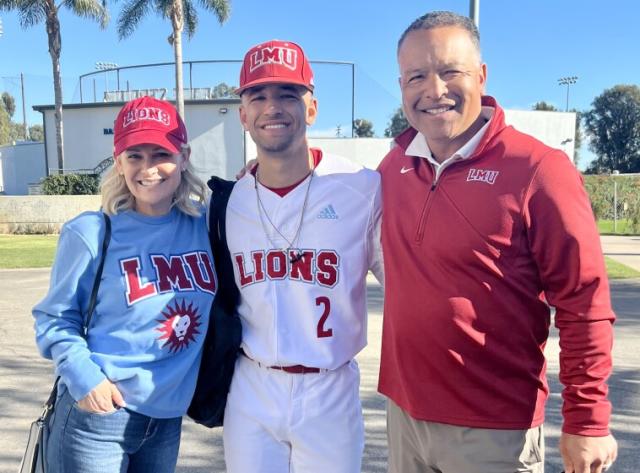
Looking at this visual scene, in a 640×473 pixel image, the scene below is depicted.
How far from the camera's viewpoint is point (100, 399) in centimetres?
211

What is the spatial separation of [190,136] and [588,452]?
2769 centimetres

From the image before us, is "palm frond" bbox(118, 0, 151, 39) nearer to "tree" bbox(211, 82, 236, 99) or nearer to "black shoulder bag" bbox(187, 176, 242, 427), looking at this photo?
"tree" bbox(211, 82, 236, 99)

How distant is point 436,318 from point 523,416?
490 mm

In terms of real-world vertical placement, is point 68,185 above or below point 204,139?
below

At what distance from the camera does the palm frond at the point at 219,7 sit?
25.7 m

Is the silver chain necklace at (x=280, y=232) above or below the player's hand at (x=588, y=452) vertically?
above

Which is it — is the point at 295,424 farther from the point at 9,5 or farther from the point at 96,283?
the point at 9,5

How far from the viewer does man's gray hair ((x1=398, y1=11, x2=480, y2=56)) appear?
219 centimetres

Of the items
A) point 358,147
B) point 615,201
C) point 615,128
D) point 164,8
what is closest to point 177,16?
point 164,8

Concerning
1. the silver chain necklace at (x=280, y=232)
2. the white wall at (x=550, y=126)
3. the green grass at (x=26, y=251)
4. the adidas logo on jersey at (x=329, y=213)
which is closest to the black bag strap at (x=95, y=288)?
the silver chain necklace at (x=280, y=232)

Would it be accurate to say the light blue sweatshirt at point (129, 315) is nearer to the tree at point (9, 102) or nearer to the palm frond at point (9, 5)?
the palm frond at point (9, 5)

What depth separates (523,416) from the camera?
206 centimetres

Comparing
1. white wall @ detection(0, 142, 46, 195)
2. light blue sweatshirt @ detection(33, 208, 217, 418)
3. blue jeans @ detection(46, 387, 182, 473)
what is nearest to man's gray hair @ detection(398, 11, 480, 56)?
light blue sweatshirt @ detection(33, 208, 217, 418)

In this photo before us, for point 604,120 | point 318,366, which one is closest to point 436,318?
point 318,366
